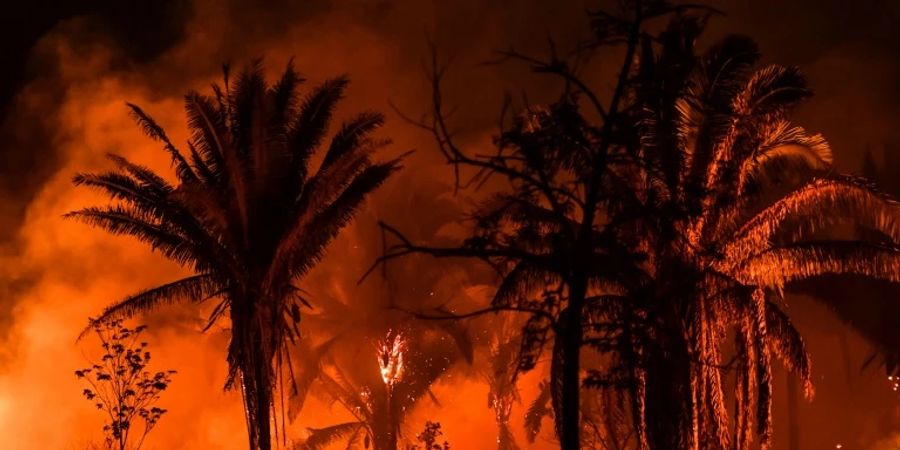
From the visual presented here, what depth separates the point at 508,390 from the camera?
29484 mm

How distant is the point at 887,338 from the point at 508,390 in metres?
9.91

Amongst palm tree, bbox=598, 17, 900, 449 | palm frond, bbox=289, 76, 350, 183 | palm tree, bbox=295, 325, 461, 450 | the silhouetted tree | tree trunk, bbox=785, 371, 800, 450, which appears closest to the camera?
the silhouetted tree

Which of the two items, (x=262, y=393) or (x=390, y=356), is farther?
(x=390, y=356)

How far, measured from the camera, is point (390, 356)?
27.0 meters

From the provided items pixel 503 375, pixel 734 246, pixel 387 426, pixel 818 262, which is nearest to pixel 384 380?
pixel 387 426

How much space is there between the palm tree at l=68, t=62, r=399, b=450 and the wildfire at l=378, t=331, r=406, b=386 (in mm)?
10703

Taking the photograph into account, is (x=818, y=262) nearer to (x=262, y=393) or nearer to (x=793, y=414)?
(x=262, y=393)

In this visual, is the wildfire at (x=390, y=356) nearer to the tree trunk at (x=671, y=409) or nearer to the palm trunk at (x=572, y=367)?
the tree trunk at (x=671, y=409)

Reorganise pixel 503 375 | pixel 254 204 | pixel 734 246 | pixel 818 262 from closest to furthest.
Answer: pixel 254 204 → pixel 818 262 → pixel 734 246 → pixel 503 375

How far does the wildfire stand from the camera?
88.5 feet

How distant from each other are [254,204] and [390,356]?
11806mm

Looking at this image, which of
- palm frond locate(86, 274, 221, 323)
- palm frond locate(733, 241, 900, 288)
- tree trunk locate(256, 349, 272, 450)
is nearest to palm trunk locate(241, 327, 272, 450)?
tree trunk locate(256, 349, 272, 450)

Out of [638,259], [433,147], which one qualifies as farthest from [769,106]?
[433,147]

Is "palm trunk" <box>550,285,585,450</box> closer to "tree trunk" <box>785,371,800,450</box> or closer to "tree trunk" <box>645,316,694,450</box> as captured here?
"tree trunk" <box>645,316,694,450</box>
